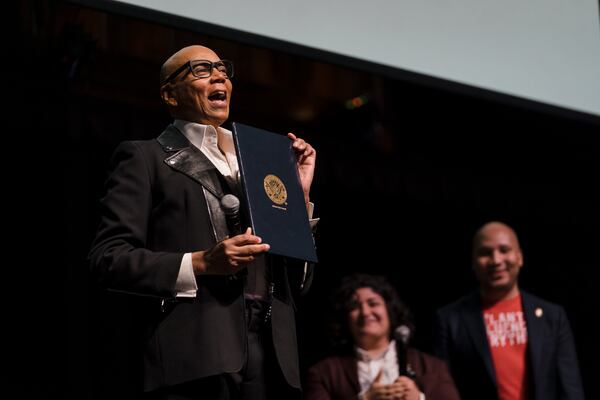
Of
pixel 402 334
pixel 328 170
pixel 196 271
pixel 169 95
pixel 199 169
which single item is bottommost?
pixel 196 271

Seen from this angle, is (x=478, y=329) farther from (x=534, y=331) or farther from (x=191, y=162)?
(x=191, y=162)

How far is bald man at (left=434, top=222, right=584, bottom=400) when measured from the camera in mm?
3521

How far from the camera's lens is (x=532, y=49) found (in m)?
3.49

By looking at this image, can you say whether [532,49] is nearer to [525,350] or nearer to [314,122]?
[525,350]

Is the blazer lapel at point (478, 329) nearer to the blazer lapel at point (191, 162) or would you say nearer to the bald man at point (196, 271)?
the bald man at point (196, 271)

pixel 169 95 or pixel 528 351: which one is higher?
pixel 169 95

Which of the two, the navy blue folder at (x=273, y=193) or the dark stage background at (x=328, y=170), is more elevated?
the dark stage background at (x=328, y=170)

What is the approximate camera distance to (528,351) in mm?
3551

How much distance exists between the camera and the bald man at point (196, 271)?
1.72m

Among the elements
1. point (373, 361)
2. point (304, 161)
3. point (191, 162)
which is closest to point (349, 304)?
point (373, 361)

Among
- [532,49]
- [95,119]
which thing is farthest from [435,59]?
[95,119]

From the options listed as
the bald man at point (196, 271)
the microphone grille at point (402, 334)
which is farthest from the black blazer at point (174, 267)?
the microphone grille at point (402, 334)

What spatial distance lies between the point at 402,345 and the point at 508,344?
562mm

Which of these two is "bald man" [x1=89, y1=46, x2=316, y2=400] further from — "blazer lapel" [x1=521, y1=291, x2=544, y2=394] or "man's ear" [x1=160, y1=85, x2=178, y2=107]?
"blazer lapel" [x1=521, y1=291, x2=544, y2=394]
